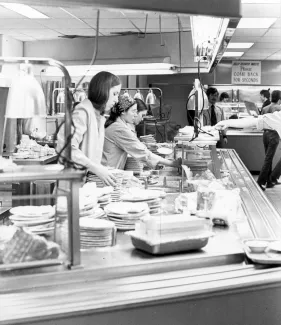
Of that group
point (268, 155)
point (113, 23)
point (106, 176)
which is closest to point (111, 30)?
point (113, 23)

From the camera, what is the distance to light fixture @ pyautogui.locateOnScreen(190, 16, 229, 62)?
3685 millimetres

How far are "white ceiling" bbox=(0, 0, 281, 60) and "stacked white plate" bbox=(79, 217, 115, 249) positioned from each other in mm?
5447

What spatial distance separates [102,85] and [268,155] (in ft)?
25.4

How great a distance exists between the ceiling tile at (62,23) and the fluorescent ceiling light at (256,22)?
2.75 meters

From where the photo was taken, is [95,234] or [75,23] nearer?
[95,234]

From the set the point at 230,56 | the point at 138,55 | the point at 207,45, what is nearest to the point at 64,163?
the point at 207,45

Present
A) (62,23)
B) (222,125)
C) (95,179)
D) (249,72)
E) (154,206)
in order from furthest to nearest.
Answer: (249,72), (62,23), (222,125), (95,179), (154,206)

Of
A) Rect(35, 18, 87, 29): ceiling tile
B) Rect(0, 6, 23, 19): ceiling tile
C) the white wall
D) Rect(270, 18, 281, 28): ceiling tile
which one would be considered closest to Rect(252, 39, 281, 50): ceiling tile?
the white wall

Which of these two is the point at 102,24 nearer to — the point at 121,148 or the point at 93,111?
the point at 121,148

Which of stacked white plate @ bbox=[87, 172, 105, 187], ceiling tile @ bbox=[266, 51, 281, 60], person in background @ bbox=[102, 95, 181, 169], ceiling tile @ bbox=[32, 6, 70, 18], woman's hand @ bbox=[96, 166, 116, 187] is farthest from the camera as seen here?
ceiling tile @ bbox=[266, 51, 281, 60]

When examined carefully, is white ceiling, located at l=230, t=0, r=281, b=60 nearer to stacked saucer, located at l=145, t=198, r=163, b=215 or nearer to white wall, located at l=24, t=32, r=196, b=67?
white wall, located at l=24, t=32, r=196, b=67

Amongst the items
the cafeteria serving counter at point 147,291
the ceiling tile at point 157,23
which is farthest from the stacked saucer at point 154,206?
the ceiling tile at point 157,23

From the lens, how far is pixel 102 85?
4129 millimetres

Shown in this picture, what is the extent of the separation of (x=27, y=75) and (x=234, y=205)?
1.34 metres
